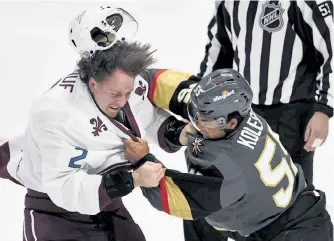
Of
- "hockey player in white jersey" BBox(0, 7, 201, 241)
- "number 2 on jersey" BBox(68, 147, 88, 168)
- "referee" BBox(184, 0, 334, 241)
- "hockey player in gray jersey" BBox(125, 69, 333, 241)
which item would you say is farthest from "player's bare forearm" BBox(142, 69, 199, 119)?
"referee" BBox(184, 0, 334, 241)

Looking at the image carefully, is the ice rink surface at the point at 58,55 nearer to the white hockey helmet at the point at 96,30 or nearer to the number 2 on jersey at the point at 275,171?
the number 2 on jersey at the point at 275,171

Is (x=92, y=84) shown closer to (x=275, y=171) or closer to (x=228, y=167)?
(x=228, y=167)

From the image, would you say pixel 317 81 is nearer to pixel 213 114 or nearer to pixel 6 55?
pixel 213 114

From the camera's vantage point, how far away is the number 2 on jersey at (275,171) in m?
2.24

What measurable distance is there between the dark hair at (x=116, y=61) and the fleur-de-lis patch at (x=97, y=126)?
0.13 meters

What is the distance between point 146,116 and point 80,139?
0.31m

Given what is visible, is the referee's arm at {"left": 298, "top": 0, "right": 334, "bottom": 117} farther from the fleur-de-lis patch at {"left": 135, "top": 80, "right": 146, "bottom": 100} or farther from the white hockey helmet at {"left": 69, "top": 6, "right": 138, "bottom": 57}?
the white hockey helmet at {"left": 69, "top": 6, "right": 138, "bottom": 57}

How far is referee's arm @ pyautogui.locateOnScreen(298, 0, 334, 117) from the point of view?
282 centimetres

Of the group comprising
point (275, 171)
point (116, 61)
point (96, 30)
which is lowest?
point (275, 171)

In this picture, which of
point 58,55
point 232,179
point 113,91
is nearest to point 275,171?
point 232,179

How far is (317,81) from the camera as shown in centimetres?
294

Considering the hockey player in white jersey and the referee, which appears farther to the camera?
the referee

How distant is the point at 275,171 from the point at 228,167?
0.58ft

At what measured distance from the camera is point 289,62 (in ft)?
9.72
